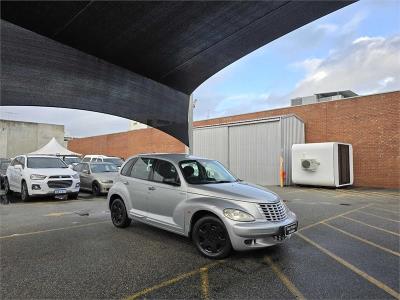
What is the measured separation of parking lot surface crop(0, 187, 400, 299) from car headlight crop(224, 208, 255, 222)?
0.67 meters

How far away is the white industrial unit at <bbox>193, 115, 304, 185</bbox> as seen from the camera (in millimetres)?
19188

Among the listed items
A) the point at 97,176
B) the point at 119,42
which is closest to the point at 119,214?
the point at 119,42

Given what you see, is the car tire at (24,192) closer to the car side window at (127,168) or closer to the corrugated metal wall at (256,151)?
the car side window at (127,168)

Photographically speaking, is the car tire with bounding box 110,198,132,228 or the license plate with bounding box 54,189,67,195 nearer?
the car tire with bounding box 110,198,132,228

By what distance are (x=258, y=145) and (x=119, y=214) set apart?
13.8 meters

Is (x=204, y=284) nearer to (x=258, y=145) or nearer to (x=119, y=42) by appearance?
(x=119, y=42)

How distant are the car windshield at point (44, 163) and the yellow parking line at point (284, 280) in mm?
10832

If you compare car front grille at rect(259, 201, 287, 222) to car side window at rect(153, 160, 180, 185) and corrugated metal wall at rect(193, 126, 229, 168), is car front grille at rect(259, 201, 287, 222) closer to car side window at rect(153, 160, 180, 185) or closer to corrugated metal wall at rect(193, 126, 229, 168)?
car side window at rect(153, 160, 180, 185)

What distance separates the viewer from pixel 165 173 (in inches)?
253

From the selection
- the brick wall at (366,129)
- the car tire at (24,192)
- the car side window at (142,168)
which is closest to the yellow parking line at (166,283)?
the car side window at (142,168)

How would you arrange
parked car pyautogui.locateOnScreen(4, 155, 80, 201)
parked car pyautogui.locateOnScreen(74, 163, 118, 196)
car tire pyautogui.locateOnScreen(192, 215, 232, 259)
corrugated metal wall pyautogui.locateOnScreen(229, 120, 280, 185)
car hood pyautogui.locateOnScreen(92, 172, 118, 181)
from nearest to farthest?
1. car tire pyautogui.locateOnScreen(192, 215, 232, 259)
2. parked car pyautogui.locateOnScreen(4, 155, 80, 201)
3. parked car pyautogui.locateOnScreen(74, 163, 118, 196)
4. car hood pyautogui.locateOnScreen(92, 172, 118, 181)
5. corrugated metal wall pyautogui.locateOnScreen(229, 120, 280, 185)

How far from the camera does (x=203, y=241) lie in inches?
213

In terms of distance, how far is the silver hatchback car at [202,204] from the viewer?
5.07 metres

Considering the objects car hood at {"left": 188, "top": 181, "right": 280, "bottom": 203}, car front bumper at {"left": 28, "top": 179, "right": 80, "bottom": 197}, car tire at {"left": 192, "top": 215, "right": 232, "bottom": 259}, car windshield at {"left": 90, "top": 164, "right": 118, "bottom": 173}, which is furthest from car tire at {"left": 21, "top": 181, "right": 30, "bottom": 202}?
car tire at {"left": 192, "top": 215, "right": 232, "bottom": 259}
